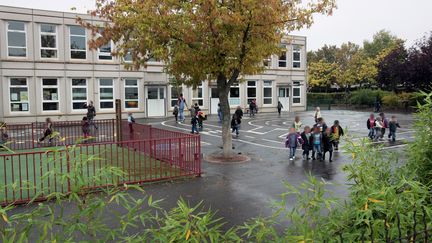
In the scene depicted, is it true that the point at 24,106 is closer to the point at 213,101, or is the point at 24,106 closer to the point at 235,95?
the point at 213,101

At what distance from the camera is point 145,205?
28.3 feet

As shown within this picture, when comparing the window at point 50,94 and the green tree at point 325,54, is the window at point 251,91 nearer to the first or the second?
the window at point 50,94

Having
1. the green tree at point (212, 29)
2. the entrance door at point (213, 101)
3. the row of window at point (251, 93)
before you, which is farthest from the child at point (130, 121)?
the entrance door at point (213, 101)

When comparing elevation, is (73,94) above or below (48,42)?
below

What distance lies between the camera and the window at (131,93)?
33281 mm

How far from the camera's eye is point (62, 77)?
30250mm

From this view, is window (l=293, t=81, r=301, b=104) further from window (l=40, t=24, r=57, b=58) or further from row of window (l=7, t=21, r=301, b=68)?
window (l=40, t=24, r=57, b=58)

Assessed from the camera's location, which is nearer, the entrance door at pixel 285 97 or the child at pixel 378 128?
the child at pixel 378 128

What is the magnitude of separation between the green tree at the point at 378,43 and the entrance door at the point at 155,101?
48.8m

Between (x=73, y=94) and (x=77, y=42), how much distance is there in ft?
13.1

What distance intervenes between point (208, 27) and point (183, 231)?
10710mm

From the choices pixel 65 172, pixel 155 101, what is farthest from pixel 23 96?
pixel 65 172

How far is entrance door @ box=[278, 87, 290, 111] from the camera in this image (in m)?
42.5

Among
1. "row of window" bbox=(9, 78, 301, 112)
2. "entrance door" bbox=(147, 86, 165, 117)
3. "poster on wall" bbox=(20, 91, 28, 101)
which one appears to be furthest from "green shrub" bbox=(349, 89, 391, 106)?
"poster on wall" bbox=(20, 91, 28, 101)
